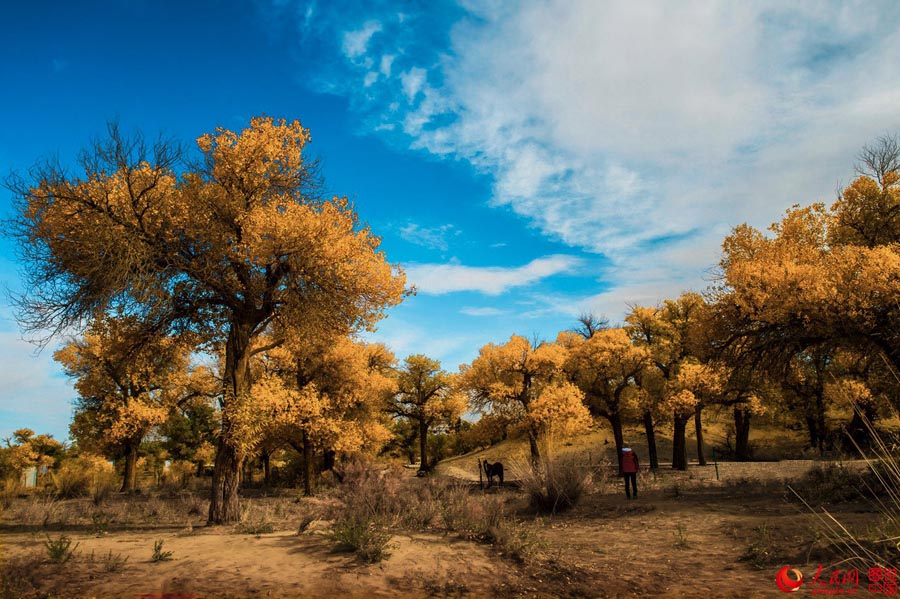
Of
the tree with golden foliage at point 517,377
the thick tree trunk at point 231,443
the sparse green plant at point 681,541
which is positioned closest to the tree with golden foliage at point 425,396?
the tree with golden foliage at point 517,377

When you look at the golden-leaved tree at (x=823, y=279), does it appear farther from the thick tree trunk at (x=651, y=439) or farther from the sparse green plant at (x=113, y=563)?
the sparse green plant at (x=113, y=563)

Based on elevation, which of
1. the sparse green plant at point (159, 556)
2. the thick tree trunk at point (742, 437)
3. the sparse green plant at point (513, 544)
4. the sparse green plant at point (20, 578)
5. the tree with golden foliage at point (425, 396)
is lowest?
the thick tree trunk at point (742, 437)

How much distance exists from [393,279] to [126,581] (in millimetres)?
10134

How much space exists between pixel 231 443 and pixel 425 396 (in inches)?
1144

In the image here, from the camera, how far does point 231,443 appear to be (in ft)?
45.2

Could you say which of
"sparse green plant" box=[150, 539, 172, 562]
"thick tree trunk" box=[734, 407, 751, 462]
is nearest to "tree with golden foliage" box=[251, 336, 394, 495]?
"sparse green plant" box=[150, 539, 172, 562]

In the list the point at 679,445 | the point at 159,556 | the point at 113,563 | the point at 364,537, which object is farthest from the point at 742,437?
the point at 113,563

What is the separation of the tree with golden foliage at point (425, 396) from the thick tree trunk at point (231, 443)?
26.2 metres

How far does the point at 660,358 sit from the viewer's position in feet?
115

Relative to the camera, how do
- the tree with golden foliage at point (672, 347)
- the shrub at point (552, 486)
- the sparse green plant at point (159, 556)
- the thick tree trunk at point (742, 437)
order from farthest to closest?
the thick tree trunk at point (742, 437), the tree with golden foliage at point (672, 347), the shrub at point (552, 486), the sparse green plant at point (159, 556)

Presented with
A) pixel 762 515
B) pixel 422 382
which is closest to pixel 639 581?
pixel 762 515

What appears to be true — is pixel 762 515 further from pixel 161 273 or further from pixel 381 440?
pixel 381 440

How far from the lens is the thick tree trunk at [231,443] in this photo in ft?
45.3

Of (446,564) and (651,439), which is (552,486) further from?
(651,439)
